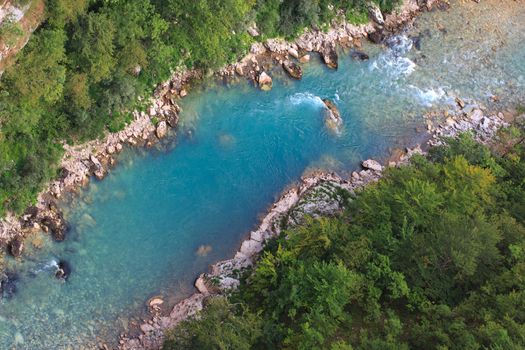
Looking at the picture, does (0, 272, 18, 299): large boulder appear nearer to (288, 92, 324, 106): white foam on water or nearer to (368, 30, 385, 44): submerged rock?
(288, 92, 324, 106): white foam on water

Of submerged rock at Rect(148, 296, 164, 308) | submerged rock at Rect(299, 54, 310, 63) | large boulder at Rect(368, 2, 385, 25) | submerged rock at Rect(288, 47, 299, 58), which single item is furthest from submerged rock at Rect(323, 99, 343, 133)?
submerged rock at Rect(148, 296, 164, 308)

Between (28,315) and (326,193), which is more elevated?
(28,315)

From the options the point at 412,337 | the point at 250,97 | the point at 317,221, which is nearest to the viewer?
the point at 412,337

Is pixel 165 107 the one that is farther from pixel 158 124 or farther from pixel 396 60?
pixel 396 60

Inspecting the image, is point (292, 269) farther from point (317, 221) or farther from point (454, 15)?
point (454, 15)

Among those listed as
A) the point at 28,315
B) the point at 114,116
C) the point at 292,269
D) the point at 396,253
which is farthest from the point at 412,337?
the point at 114,116

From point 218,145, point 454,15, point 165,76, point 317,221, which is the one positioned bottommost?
point 454,15
